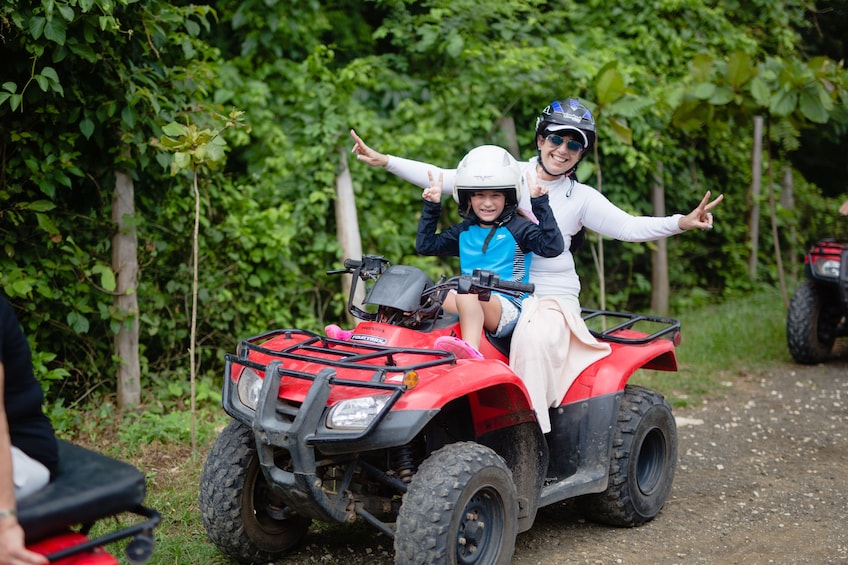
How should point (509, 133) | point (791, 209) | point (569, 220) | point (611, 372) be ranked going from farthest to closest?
1. point (791, 209)
2. point (509, 133)
3. point (569, 220)
4. point (611, 372)

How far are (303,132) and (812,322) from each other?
459cm

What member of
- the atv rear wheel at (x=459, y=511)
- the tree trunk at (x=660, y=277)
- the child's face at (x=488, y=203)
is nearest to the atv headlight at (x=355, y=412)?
the atv rear wheel at (x=459, y=511)

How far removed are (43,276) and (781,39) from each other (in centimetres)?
857

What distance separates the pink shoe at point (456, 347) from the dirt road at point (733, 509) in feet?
3.34

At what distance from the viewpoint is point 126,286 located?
19.5 ft

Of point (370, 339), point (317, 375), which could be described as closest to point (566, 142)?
point (370, 339)

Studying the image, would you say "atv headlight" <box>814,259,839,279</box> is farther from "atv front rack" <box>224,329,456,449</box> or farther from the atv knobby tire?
"atv front rack" <box>224,329,456,449</box>

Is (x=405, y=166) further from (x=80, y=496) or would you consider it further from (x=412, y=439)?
(x=80, y=496)

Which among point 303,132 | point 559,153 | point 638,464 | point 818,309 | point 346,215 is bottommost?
point 638,464

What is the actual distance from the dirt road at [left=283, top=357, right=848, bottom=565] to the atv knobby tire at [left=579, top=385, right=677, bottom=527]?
112 mm

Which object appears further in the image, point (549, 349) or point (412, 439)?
point (549, 349)

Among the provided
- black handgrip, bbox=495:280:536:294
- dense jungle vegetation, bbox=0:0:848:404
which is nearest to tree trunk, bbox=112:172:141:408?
dense jungle vegetation, bbox=0:0:848:404

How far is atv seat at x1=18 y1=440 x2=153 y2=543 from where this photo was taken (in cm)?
264

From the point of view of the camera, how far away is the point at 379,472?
12.4 ft
